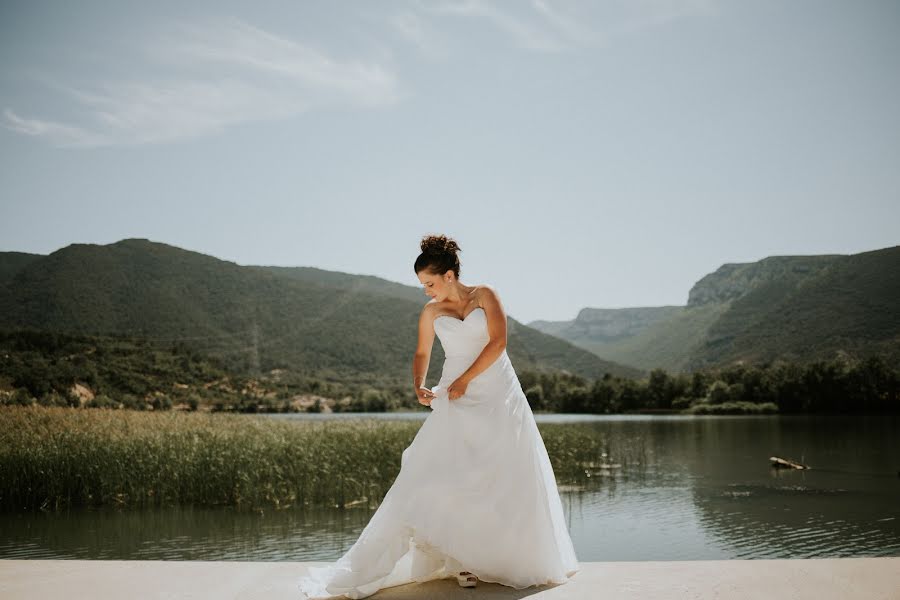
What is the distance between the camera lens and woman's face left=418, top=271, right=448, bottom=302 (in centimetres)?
427

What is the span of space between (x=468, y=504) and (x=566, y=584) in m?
0.71

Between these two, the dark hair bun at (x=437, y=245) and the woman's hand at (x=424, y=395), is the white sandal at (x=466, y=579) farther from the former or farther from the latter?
the dark hair bun at (x=437, y=245)

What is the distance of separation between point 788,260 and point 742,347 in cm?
4635

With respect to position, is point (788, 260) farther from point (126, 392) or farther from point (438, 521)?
point (438, 521)

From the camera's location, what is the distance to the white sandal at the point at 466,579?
12.9 ft

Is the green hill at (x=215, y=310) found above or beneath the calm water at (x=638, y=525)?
above

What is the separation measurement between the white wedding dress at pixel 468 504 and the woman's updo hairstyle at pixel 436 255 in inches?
11.6

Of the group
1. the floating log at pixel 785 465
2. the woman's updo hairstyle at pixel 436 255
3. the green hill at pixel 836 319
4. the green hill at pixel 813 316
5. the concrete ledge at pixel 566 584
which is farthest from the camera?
the green hill at pixel 813 316

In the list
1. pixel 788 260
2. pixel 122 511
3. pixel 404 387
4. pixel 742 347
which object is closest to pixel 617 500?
pixel 122 511

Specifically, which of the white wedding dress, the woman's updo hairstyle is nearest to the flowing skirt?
the white wedding dress

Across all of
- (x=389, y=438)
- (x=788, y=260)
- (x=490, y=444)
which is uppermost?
(x=788, y=260)

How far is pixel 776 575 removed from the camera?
4012 mm

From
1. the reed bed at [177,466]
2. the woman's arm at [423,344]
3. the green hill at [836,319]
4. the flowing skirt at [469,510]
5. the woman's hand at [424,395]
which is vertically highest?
the green hill at [836,319]

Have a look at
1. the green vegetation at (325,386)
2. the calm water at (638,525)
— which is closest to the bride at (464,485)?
the calm water at (638,525)
